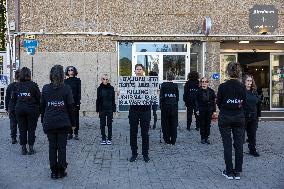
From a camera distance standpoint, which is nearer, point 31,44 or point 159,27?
point 31,44

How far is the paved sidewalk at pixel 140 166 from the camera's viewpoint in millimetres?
7523

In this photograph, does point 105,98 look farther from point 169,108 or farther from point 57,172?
point 57,172

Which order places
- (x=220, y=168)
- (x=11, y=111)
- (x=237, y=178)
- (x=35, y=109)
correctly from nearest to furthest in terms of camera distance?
1. (x=237, y=178)
2. (x=220, y=168)
3. (x=35, y=109)
4. (x=11, y=111)

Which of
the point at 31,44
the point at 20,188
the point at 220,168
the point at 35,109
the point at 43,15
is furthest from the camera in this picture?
the point at 43,15

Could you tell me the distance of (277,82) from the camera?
19812mm

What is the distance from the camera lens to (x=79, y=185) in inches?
290

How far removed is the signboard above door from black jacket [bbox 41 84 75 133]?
11.3 m

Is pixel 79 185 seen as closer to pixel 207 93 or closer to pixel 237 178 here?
pixel 237 178

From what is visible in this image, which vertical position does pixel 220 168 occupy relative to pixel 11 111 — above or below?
below

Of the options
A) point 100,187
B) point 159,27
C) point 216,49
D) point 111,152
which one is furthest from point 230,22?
point 100,187

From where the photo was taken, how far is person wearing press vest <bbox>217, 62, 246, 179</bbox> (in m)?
7.97

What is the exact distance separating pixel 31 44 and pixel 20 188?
8476mm

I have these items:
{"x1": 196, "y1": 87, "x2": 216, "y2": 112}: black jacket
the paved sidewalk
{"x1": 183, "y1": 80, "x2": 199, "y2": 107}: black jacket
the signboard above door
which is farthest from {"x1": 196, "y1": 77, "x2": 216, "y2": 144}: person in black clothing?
the signboard above door

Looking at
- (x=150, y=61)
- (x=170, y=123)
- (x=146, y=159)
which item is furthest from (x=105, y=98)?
(x=150, y=61)
